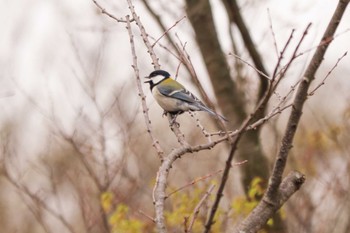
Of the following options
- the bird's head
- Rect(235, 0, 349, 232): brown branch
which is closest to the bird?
the bird's head

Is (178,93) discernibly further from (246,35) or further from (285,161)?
(285,161)

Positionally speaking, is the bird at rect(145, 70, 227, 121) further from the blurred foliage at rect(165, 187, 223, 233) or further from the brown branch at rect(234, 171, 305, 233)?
the brown branch at rect(234, 171, 305, 233)

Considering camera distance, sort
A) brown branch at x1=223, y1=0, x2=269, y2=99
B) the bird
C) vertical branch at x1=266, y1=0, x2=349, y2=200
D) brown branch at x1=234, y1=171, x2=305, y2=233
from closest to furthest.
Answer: vertical branch at x1=266, y1=0, x2=349, y2=200
brown branch at x1=234, y1=171, x2=305, y2=233
the bird
brown branch at x1=223, y1=0, x2=269, y2=99

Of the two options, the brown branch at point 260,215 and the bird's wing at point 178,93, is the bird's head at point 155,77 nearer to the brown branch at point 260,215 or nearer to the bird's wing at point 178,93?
the bird's wing at point 178,93

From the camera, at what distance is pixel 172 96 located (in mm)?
5734

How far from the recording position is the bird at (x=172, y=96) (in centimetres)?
558

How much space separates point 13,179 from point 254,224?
439 centimetres

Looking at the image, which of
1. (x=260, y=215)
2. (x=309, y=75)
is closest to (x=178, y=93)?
(x=260, y=215)

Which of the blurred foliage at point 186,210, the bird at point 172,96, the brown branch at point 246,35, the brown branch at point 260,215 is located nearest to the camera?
the brown branch at point 260,215

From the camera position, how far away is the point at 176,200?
5.53 meters

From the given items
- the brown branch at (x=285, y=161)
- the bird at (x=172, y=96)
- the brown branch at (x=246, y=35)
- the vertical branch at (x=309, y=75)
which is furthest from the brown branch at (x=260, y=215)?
the brown branch at (x=246, y=35)

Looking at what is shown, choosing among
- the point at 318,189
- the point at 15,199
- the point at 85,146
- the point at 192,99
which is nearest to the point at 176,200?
the point at 192,99

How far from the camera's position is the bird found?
5578 millimetres

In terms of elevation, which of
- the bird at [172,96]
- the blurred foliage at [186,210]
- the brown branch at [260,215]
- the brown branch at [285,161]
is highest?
the bird at [172,96]
